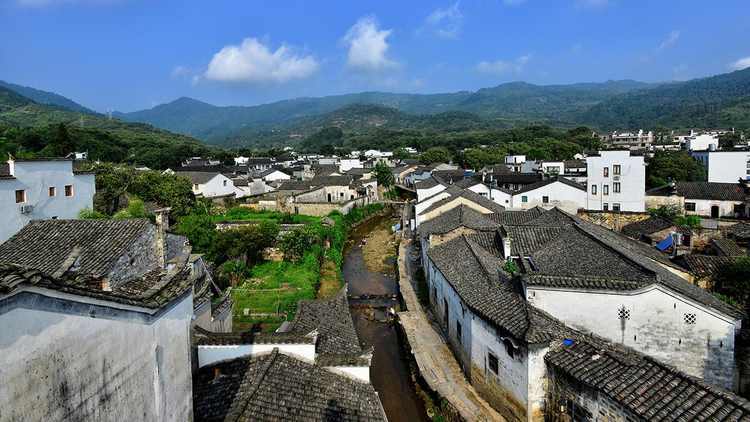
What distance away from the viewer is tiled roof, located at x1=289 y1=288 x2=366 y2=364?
11.3 metres

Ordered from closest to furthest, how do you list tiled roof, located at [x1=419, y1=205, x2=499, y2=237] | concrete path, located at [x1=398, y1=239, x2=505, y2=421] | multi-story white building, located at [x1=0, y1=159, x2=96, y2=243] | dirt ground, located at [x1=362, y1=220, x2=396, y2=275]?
concrete path, located at [x1=398, y1=239, x2=505, y2=421]
multi-story white building, located at [x1=0, y1=159, x2=96, y2=243]
tiled roof, located at [x1=419, y1=205, x2=499, y2=237]
dirt ground, located at [x1=362, y1=220, x2=396, y2=275]

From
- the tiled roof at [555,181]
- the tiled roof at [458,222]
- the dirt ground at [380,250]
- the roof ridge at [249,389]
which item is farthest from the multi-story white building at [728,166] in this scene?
the roof ridge at [249,389]

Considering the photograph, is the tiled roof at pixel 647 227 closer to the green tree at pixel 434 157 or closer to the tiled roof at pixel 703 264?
the tiled roof at pixel 703 264

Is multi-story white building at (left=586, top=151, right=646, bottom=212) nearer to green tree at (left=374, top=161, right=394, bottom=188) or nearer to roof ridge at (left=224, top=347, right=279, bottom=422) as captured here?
green tree at (left=374, top=161, right=394, bottom=188)

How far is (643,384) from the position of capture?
896 centimetres

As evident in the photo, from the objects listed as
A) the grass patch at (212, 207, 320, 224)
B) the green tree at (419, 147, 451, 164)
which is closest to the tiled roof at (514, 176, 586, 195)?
the grass patch at (212, 207, 320, 224)

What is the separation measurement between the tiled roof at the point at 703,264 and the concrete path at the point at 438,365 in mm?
10291

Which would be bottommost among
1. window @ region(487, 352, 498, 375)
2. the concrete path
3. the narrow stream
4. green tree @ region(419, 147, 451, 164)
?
the narrow stream

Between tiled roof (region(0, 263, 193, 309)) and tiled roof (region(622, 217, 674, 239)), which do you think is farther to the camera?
tiled roof (region(622, 217, 674, 239))

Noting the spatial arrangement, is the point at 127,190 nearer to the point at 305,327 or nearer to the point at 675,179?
the point at 305,327

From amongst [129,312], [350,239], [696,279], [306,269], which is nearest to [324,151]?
[350,239]

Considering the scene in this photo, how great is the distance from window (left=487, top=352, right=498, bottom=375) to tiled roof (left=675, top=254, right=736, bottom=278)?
10.6m

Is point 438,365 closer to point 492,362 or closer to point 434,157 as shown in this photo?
point 492,362

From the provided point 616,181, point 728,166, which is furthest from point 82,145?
point 728,166
